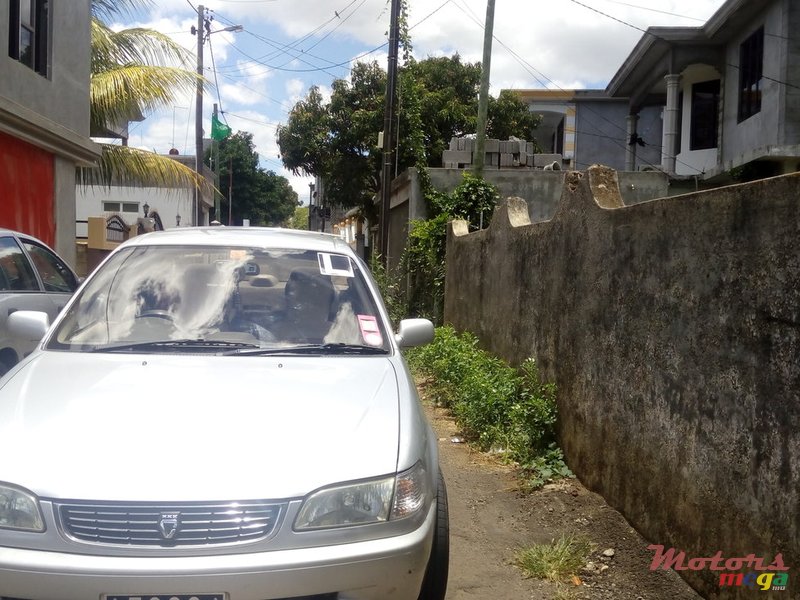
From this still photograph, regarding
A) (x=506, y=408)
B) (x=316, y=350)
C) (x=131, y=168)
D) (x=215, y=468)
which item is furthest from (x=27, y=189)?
(x=215, y=468)

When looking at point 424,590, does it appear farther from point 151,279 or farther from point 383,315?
point 151,279

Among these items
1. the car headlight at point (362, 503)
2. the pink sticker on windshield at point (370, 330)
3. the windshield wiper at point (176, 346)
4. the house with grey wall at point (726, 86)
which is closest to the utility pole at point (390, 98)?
the house with grey wall at point (726, 86)

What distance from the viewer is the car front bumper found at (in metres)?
2.47

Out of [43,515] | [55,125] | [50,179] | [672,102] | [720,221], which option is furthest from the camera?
[672,102]

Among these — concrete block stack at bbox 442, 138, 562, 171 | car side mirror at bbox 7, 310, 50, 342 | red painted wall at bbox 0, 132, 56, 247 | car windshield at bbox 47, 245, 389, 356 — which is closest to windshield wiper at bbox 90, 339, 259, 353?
car windshield at bbox 47, 245, 389, 356

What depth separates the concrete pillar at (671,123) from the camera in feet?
56.2

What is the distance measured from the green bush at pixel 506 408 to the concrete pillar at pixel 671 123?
10984mm

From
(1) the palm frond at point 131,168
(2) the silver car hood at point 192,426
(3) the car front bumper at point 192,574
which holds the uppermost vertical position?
(1) the palm frond at point 131,168

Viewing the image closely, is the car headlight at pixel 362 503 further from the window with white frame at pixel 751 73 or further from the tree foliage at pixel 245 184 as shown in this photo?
the tree foliage at pixel 245 184

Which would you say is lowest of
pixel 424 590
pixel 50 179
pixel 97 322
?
pixel 424 590

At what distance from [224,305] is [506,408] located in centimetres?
333

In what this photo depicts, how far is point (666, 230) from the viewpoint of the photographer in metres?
4.27

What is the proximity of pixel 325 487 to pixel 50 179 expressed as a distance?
472 inches

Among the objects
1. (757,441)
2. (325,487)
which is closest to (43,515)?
(325,487)
